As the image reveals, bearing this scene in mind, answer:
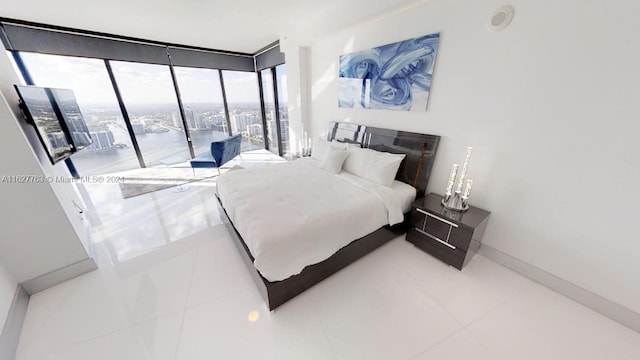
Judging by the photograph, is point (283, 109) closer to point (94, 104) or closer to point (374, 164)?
point (374, 164)

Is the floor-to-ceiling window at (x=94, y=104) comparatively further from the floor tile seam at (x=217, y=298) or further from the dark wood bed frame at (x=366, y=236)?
the floor tile seam at (x=217, y=298)

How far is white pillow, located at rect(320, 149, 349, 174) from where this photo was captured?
2.67m

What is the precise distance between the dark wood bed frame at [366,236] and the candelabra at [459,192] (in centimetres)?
29

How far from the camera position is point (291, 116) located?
432cm

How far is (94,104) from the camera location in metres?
3.85

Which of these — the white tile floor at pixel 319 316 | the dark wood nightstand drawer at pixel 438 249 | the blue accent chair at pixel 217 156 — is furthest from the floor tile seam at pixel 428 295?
the blue accent chair at pixel 217 156

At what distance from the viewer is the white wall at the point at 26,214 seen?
4.94 ft

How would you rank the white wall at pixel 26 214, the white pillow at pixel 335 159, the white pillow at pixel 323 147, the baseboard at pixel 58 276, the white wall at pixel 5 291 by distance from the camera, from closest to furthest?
1. the white wall at pixel 5 291
2. the white wall at pixel 26 214
3. the baseboard at pixel 58 276
4. the white pillow at pixel 335 159
5. the white pillow at pixel 323 147

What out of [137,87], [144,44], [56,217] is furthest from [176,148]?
[56,217]

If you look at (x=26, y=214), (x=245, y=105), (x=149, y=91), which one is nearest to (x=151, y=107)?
(x=149, y=91)

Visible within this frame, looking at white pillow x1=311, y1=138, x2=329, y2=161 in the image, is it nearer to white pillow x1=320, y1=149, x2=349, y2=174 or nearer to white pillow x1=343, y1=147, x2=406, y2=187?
white pillow x1=320, y1=149, x2=349, y2=174

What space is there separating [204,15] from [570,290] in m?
5.03

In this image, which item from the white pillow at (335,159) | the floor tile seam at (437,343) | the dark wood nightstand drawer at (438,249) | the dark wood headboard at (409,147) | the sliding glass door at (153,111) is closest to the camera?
the floor tile seam at (437,343)

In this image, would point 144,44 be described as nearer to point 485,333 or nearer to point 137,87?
point 137,87
